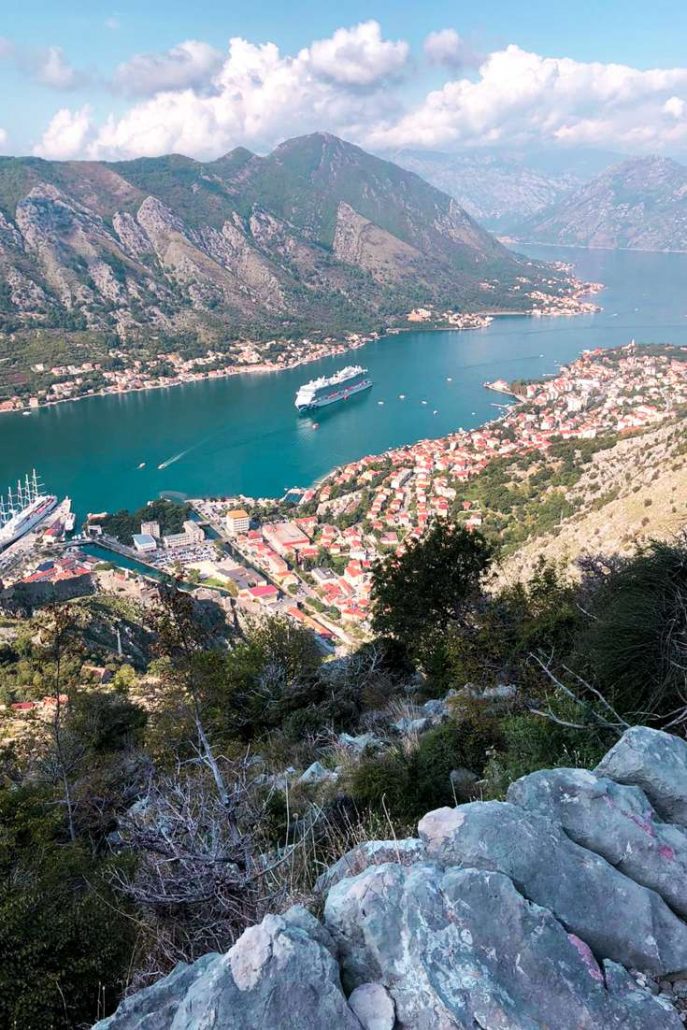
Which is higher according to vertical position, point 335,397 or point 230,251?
point 230,251

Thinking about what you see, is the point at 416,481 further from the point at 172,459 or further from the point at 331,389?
the point at 331,389

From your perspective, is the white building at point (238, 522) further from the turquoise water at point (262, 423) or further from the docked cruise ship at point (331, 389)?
the docked cruise ship at point (331, 389)

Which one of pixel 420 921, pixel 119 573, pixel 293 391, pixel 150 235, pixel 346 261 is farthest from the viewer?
pixel 346 261

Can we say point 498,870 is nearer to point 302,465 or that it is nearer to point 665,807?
point 665,807

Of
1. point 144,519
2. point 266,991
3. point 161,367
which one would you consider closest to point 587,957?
point 266,991

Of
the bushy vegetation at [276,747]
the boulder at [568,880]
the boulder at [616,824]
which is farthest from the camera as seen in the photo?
the bushy vegetation at [276,747]

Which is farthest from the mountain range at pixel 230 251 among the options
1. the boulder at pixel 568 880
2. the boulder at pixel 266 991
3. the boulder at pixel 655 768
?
the boulder at pixel 266 991

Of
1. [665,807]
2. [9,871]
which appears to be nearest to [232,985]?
[665,807]
